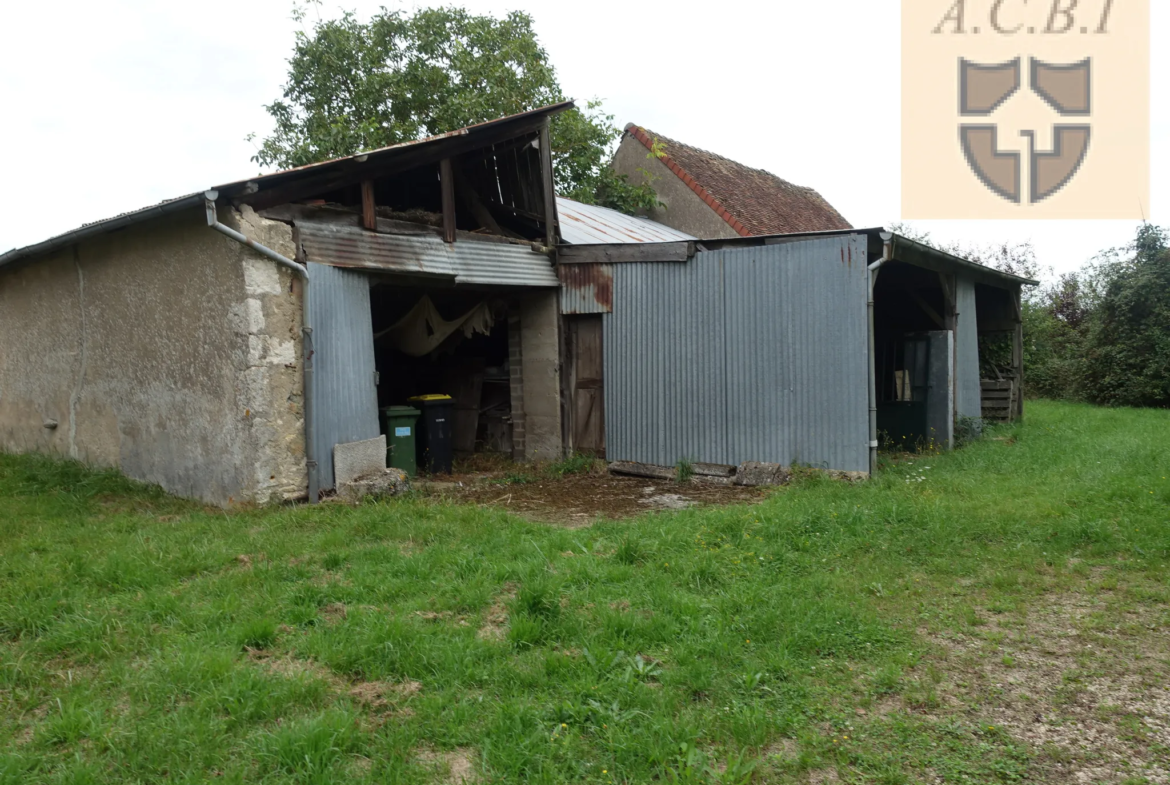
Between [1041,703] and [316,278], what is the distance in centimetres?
681

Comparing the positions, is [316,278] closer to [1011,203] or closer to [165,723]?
[165,723]

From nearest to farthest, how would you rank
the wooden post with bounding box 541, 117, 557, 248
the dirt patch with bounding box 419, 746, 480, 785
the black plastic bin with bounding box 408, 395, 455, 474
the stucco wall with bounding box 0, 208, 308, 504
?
the dirt patch with bounding box 419, 746, 480, 785 < the stucco wall with bounding box 0, 208, 308, 504 < the black plastic bin with bounding box 408, 395, 455, 474 < the wooden post with bounding box 541, 117, 557, 248

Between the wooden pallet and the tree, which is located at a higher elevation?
the tree

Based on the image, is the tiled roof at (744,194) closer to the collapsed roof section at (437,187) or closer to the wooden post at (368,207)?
the collapsed roof section at (437,187)

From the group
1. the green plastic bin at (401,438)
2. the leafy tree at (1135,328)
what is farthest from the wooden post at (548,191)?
the leafy tree at (1135,328)

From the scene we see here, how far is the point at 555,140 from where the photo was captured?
19422 mm

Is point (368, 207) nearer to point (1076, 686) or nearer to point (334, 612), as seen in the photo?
point (334, 612)

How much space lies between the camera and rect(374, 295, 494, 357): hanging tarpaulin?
390 inches

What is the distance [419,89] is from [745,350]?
14853 millimetres

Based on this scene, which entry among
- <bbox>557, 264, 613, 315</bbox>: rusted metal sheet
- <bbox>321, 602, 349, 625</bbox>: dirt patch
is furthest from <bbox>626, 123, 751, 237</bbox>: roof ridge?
<bbox>321, 602, 349, 625</bbox>: dirt patch

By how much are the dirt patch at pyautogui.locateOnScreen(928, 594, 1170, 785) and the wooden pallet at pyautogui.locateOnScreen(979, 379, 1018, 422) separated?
11201 mm

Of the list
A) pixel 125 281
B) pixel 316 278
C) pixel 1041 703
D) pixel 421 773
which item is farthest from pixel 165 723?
pixel 125 281

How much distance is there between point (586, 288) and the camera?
1016cm

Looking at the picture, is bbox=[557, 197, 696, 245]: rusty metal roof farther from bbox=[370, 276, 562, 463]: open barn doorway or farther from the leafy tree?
the leafy tree
